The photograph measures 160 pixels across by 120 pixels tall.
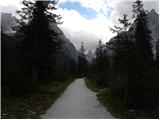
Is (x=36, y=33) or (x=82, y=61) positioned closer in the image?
(x=36, y=33)

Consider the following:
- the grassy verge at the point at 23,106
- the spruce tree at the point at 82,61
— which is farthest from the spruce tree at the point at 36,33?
the spruce tree at the point at 82,61

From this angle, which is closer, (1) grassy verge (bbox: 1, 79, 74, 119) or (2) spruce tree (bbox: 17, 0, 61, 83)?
(1) grassy verge (bbox: 1, 79, 74, 119)

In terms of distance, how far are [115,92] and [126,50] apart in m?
4.59

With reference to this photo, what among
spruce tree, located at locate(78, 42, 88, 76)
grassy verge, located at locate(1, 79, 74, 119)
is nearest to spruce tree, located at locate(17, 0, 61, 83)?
grassy verge, located at locate(1, 79, 74, 119)

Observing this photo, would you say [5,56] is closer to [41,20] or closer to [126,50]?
[41,20]

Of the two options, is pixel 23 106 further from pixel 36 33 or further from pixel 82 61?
pixel 82 61

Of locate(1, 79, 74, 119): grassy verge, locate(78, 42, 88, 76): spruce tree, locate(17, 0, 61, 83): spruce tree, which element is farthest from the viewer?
locate(78, 42, 88, 76): spruce tree

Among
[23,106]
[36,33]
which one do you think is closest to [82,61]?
[36,33]

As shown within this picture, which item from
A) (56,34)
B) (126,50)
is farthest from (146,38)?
(126,50)

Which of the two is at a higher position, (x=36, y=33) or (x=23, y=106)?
(x=36, y=33)

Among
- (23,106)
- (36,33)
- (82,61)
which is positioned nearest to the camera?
(23,106)

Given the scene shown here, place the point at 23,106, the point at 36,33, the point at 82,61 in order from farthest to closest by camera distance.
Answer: the point at 82,61 < the point at 36,33 < the point at 23,106

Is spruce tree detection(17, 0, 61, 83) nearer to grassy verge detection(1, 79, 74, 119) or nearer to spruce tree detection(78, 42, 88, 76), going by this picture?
grassy verge detection(1, 79, 74, 119)

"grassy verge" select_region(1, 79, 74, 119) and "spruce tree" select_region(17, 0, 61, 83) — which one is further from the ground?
"spruce tree" select_region(17, 0, 61, 83)
